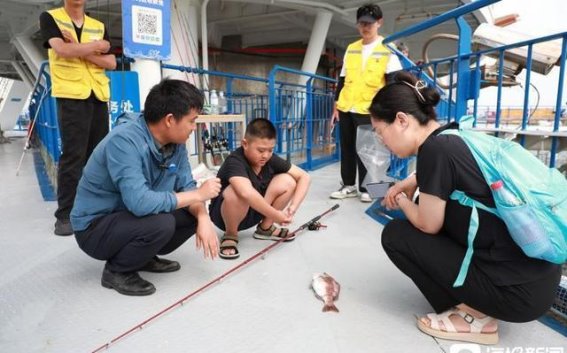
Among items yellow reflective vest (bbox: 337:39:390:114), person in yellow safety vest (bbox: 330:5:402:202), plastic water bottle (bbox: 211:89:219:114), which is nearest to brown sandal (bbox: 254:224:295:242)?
person in yellow safety vest (bbox: 330:5:402:202)

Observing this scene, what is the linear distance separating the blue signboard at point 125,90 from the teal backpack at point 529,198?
8.09 feet

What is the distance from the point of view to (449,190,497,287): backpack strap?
1097mm

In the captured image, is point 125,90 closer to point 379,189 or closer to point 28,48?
point 379,189

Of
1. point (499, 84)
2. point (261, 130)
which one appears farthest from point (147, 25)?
point (499, 84)

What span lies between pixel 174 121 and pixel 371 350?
107cm

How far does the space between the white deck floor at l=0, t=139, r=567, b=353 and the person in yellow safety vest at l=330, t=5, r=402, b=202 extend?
1051mm

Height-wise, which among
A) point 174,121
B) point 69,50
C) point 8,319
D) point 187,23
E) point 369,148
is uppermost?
point 187,23

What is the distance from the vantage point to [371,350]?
1.17 m

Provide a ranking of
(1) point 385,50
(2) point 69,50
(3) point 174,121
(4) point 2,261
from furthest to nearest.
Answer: (1) point 385,50
(2) point 69,50
(4) point 2,261
(3) point 174,121

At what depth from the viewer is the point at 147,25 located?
2697 mm

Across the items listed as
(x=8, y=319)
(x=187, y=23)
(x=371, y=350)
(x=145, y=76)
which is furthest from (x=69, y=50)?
(x=187, y=23)

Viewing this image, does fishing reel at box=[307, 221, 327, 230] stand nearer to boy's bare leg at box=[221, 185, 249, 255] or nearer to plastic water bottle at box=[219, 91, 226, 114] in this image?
boy's bare leg at box=[221, 185, 249, 255]

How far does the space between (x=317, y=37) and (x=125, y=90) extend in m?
6.50

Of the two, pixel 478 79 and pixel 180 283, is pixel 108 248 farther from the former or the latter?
pixel 478 79
